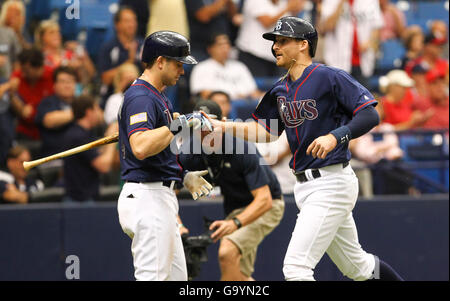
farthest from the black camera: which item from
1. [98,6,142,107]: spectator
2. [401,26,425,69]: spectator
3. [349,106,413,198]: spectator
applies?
[401,26,425,69]: spectator

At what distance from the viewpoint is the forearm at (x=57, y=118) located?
8.12 metres

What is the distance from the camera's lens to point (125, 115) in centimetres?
490

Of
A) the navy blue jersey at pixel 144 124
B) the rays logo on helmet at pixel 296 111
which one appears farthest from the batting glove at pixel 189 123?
the rays logo on helmet at pixel 296 111

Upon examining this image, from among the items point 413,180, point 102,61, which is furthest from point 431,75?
point 102,61

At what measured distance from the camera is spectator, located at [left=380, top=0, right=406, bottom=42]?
11430mm

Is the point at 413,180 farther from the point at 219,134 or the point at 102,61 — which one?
the point at 102,61

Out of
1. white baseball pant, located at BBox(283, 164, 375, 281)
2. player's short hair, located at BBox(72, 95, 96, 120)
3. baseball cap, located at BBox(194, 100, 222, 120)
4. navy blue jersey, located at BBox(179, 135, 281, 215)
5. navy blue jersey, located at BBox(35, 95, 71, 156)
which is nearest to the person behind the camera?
white baseball pant, located at BBox(283, 164, 375, 281)

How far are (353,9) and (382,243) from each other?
3.21m

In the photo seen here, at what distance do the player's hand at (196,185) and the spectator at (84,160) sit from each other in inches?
97.1

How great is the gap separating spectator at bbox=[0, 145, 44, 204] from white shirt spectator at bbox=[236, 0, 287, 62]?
3387 mm

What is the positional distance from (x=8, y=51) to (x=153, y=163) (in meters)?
4.48

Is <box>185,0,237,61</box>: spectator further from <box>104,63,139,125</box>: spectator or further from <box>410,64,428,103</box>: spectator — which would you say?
<box>410,64,428,103</box>: spectator

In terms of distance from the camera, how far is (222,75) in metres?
9.12

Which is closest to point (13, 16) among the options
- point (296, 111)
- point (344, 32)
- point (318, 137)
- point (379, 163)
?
point (344, 32)
